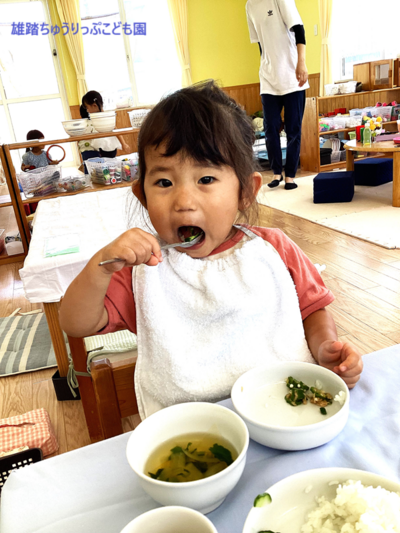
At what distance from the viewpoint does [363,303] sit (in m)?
2.18

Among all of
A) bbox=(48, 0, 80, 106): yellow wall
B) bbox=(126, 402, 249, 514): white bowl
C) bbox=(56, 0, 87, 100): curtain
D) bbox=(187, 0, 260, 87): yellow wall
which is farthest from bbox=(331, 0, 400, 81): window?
bbox=(126, 402, 249, 514): white bowl

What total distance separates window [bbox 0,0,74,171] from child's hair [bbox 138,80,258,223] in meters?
7.58

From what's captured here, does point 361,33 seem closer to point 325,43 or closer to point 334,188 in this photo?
point 325,43

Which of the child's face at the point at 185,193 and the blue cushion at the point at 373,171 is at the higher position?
the child's face at the point at 185,193

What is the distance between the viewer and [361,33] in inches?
259

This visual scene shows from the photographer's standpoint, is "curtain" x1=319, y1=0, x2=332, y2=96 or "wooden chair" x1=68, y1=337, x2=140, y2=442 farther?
"curtain" x1=319, y1=0, x2=332, y2=96

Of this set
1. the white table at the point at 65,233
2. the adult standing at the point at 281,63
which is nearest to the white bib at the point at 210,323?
the white table at the point at 65,233

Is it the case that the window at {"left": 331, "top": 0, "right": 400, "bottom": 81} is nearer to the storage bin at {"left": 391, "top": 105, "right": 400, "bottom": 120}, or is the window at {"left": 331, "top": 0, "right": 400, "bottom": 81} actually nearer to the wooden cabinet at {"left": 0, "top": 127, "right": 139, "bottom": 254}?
the storage bin at {"left": 391, "top": 105, "right": 400, "bottom": 120}

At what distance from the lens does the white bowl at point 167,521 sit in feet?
1.25

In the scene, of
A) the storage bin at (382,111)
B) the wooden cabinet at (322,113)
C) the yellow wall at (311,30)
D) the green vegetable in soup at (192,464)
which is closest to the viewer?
the green vegetable in soup at (192,464)

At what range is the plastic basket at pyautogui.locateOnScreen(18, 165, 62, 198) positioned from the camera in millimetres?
2943

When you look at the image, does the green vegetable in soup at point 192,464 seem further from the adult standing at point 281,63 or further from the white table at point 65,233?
the adult standing at point 281,63

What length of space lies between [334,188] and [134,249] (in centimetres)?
352

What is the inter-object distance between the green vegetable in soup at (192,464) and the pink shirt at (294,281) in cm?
39
